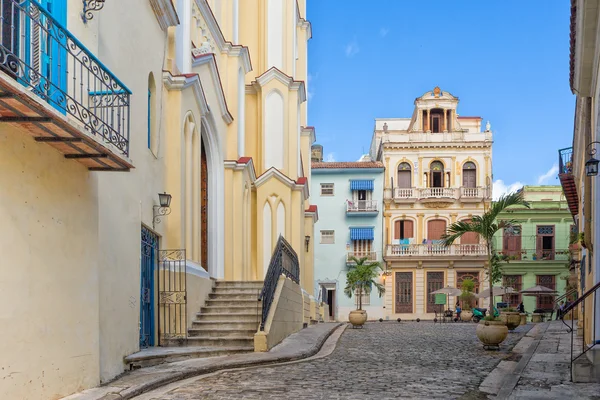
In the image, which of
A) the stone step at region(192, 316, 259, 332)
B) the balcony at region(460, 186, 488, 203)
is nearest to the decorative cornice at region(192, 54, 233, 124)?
the stone step at region(192, 316, 259, 332)

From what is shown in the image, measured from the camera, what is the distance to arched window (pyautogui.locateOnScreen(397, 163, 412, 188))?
Result: 1983 inches

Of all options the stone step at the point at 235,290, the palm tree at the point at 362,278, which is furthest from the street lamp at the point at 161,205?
the palm tree at the point at 362,278

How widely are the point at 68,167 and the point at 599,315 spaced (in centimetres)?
764

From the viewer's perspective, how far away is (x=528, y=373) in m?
10.6

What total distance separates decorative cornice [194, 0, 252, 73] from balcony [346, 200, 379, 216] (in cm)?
2823

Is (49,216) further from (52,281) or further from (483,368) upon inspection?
(483,368)

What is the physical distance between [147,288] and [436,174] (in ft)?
131

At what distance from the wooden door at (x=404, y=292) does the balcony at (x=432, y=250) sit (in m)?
1.44

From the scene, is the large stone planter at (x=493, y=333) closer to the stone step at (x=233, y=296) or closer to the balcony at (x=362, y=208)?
the stone step at (x=233, y=296)

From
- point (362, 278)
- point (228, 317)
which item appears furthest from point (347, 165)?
point (228, 317)

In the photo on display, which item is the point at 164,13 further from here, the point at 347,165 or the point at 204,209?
the point at 347,165

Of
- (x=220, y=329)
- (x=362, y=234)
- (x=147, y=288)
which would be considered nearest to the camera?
(x=147, y=288)

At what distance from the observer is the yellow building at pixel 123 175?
701 cm

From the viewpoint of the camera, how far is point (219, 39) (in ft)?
68.8
